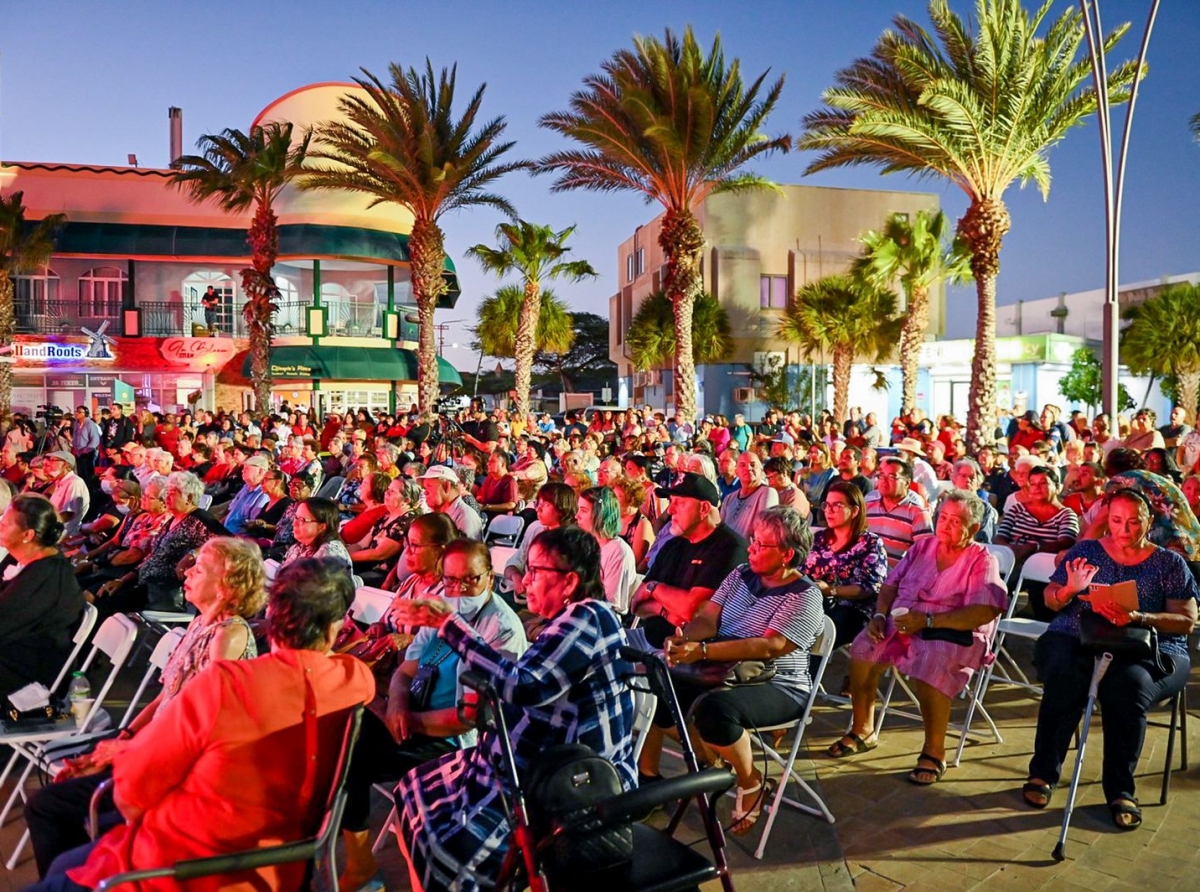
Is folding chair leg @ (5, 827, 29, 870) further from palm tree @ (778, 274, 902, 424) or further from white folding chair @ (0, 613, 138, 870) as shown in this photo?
palm tree @ (778, 274, 902, 424)

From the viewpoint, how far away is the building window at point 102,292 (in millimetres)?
34000

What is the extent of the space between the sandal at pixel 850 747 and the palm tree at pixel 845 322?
85.2 feet

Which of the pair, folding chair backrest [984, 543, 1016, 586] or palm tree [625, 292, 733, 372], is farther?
palm tree [625, 292, 733, 372]

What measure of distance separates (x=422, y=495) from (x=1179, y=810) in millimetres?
5084

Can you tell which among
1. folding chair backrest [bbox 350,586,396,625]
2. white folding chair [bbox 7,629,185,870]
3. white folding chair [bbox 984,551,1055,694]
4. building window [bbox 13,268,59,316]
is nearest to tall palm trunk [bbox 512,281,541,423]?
building window [bbox 13,268,59,316]

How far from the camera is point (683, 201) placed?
69.2 feet

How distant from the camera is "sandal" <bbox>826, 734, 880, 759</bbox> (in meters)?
5.30

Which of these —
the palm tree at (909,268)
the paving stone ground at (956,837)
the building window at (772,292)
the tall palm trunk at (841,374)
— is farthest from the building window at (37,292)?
the paving stone ground at (956,837)

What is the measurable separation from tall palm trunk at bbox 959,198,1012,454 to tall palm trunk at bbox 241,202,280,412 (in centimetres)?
1697

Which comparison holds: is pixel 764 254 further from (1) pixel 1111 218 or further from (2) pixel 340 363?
(1) pixel 1111 218

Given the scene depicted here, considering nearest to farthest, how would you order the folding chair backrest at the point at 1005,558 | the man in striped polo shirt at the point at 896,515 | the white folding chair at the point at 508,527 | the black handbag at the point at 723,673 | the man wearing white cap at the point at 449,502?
the black handbag at the point at 723,673 < the folding chair backrest at the point at 1005,558 < the man wearing white cap at the point at 449,502 < the man in striped polo shirt at the point at 896,515 < the white folding chair at the point at 508,527

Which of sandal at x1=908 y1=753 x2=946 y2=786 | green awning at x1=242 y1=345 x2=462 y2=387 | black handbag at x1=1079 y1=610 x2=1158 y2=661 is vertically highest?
green awning at x1=242 y1=345 x2=462 y2=387

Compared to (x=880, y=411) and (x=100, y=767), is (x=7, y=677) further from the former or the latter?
(x=880, y=411)

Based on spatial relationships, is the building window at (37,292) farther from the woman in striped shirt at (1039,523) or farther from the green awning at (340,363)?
the woman in striped shirt at (1039,523)
